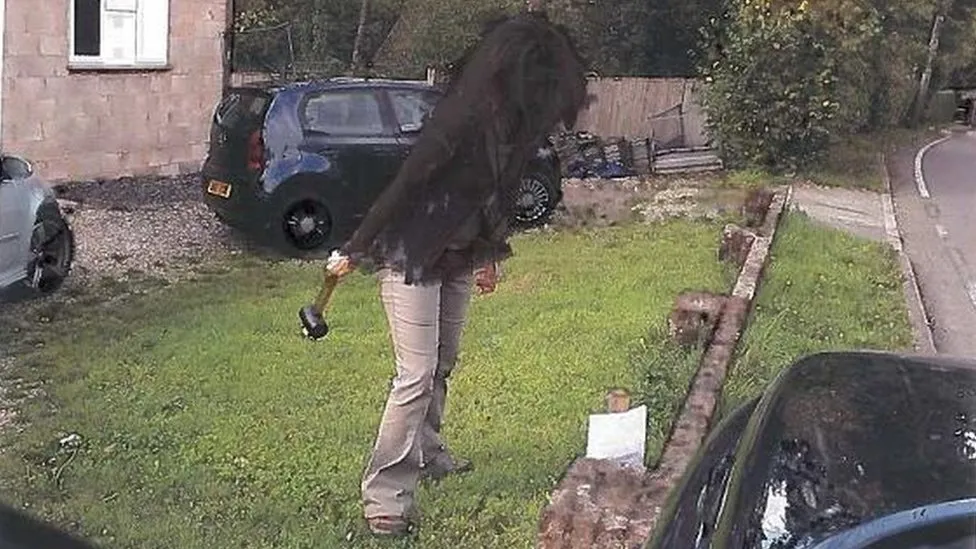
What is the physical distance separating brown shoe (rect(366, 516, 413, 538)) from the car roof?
1065 millimetres

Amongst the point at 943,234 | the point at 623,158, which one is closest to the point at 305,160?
the point at 623,158

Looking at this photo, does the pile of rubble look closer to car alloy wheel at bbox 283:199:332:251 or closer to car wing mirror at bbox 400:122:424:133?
car wing mirror at bbox 400:122:424:133

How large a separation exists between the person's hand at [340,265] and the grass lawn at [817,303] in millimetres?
917

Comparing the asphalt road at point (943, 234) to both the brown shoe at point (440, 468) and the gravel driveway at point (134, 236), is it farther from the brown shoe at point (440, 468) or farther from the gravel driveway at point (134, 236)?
the gravel driveway at point (134, 236)

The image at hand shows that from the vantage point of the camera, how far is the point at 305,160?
4.88 m

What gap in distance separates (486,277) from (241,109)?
2.15 meters

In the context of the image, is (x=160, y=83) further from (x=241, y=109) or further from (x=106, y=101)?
(x=241, y=109)

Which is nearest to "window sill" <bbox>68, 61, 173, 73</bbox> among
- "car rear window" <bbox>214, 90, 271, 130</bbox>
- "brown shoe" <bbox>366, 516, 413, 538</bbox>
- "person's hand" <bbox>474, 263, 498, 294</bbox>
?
"car rear window" <bbox>214, 90, 271, 130</bbox>

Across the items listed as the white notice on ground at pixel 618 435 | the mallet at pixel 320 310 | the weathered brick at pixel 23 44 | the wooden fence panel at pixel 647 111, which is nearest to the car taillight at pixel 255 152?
the weathered brick at pixel 23 44

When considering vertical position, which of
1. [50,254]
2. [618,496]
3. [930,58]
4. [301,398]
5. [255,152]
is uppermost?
[930,58]

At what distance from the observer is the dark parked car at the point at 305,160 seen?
4.07 metres

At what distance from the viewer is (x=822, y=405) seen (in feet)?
5.53

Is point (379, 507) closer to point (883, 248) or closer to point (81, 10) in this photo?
point (81, 10)

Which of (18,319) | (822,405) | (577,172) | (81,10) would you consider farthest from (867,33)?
(822,405)
